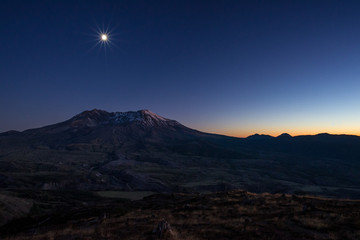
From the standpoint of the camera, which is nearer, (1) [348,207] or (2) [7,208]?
(1) [348,207]

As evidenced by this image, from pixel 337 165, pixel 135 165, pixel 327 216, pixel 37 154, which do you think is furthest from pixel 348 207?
pixel 37 154

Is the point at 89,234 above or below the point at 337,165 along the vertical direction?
above

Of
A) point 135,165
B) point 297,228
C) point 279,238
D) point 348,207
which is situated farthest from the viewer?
point 135,165

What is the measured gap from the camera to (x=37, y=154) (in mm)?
192750

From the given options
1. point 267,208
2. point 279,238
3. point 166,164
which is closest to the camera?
point 279,238

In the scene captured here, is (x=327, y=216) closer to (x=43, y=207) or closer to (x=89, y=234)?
(x=89, y=234)

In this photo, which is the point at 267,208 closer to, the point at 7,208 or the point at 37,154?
the point at 7,208

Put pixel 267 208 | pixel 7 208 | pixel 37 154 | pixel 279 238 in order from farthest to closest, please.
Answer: pixel 37 154 < pixel 7 208 < pixel 267 208 < pixel 279 238

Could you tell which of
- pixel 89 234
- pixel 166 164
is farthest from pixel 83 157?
pixel 89 234

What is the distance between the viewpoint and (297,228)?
1339 centimetres

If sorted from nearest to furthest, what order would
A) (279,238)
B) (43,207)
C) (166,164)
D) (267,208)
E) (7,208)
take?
(279,238) → (267,208) → (7,208) → (43,207) → (166,164)

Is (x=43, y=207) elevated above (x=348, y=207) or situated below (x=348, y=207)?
below

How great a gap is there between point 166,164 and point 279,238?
165 m

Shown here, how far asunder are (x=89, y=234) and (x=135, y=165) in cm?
14375
